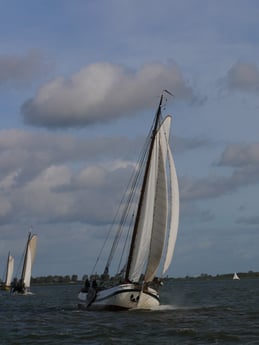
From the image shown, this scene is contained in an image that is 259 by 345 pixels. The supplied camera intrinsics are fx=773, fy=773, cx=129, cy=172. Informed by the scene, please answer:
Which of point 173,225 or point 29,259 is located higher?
point 29,259

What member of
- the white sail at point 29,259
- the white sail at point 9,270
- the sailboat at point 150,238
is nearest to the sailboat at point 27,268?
the white sail at point 29,259

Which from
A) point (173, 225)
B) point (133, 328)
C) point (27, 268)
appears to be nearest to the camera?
point (133, 328)

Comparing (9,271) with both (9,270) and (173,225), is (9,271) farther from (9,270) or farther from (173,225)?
(173,225)

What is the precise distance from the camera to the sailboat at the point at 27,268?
124 m

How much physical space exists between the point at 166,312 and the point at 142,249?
474 centimetres

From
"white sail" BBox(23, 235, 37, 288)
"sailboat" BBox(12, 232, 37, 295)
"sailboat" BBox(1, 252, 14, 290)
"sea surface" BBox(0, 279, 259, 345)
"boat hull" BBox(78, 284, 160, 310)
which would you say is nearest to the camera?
"sea surface" BBox(0, 279, 259, 345)

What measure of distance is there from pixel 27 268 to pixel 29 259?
153 centimetres

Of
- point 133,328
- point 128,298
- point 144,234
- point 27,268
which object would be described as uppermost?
point 27,268

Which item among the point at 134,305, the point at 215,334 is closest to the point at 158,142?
the point at 134,305

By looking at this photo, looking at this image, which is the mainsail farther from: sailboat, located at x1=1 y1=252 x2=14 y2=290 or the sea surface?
the sea surface

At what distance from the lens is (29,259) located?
423 ft

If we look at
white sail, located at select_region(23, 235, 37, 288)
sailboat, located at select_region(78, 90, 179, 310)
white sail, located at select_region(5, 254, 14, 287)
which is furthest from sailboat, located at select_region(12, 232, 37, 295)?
sailboat, located at select_region(78, 90, 179, 310)

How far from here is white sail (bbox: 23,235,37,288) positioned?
128 meters

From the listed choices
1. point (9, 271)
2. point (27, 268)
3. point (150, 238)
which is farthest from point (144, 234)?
point (9, 271)
